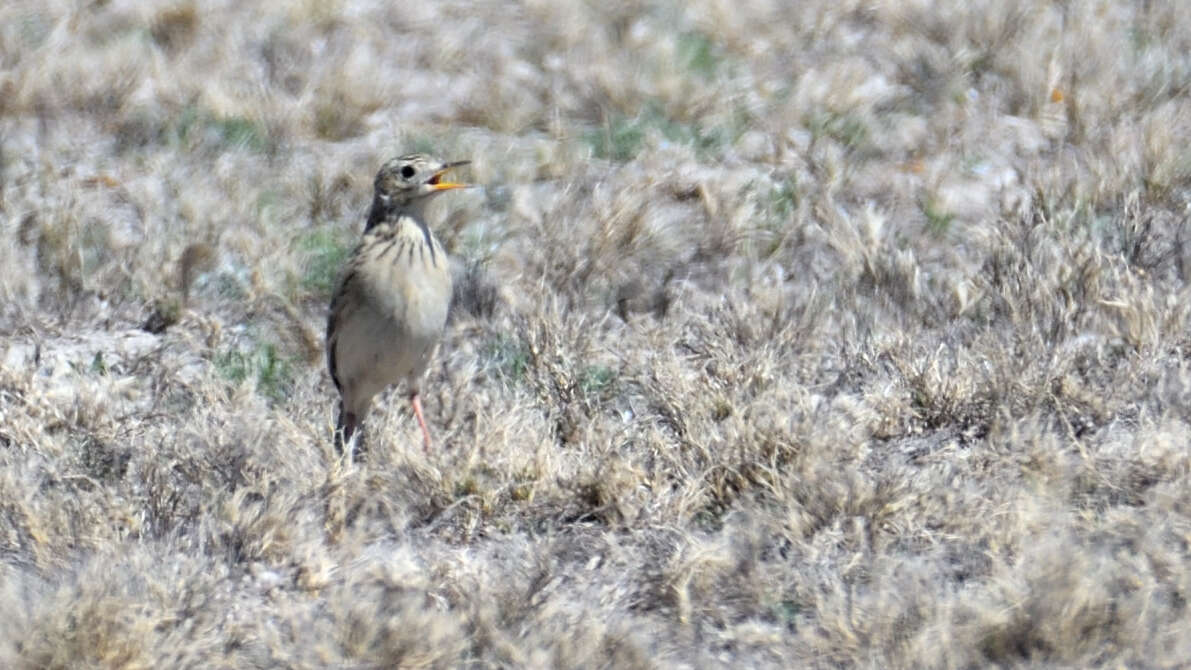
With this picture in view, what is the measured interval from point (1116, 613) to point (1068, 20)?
572cm

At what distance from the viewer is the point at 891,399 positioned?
659cm

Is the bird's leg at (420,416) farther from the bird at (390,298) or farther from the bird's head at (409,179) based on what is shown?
the bird's head at (409,179)

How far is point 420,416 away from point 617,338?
106 cm

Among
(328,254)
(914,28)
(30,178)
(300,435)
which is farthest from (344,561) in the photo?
(914,28)

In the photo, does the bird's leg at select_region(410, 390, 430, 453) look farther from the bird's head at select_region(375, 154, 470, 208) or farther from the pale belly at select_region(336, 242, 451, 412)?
the bird's head at select_region(375, 154, 470, 208)

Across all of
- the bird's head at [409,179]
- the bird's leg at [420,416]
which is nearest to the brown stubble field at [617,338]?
the bird's leg at [420,416]

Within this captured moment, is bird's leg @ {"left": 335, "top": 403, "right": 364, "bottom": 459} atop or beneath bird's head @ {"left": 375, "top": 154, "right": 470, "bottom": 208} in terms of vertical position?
beneath

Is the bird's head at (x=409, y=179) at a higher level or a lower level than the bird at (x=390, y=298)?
higher

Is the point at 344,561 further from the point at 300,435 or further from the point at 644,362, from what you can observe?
the point at 644,362

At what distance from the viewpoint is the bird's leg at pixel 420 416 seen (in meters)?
6.47

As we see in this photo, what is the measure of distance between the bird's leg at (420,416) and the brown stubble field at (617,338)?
0.08 m

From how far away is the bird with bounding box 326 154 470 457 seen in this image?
6820mm

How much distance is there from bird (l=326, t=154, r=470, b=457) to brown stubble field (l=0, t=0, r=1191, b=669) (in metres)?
0.15

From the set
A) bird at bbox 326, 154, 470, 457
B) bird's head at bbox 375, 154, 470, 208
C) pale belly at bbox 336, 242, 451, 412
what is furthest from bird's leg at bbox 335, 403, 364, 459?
bird's head at bbox 375, 154, 470, 208
